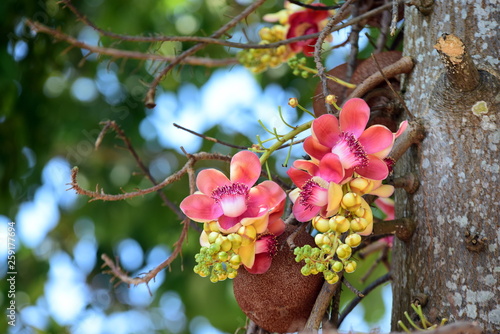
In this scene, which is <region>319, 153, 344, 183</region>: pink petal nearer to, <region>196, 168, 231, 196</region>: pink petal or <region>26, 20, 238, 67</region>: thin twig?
<region>196, 168, 231, 196</region>: pink petal

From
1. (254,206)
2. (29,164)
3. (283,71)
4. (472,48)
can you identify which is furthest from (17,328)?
(472,48)

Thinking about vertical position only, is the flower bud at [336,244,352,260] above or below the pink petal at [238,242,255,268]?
above

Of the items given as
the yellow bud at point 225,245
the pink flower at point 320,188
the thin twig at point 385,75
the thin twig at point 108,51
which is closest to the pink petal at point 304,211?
the pink flower at point 320,188

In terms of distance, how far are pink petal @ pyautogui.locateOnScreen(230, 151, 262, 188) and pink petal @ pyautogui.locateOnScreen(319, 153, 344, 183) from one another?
102mm

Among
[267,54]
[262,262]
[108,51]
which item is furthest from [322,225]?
[108,51]

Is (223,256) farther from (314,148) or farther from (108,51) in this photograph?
(108,51)

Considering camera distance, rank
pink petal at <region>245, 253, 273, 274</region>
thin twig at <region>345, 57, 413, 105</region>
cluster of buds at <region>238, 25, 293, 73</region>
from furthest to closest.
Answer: cluster of buds at <region>238, 25, 293, 73</region> < thin twig at <region>345, 57, 413, 105</region> < pink petal at <region>245, 253, 273, 274</region>

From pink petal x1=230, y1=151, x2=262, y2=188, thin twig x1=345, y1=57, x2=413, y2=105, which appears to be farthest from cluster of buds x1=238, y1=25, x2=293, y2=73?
pink petal x1=230, y1=151, x2=262, y2=188

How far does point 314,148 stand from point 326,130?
0.10 ft

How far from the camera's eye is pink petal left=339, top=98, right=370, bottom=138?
91 centimetres

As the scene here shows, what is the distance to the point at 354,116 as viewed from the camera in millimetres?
912

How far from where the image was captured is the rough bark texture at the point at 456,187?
92cm

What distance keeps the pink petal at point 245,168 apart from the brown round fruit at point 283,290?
93 millimetres

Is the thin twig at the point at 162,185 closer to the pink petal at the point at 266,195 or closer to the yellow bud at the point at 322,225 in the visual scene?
the pink petal at the point at 266,195
